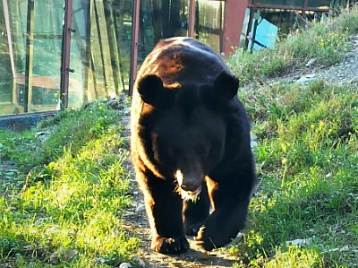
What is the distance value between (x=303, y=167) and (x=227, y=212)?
1.37m

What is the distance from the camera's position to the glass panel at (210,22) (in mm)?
16219

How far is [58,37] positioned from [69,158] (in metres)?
6.15

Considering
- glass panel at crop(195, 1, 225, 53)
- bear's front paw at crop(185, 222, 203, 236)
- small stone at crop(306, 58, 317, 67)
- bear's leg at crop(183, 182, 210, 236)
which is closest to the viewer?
bear's front paw at crop(185, 222, 203, 236)

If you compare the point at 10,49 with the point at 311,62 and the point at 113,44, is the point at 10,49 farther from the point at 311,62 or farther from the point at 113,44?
the point at 311,62

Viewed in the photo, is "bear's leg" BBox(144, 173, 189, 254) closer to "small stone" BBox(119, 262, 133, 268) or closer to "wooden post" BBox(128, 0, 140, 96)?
"small stone" BBox(119, 262, 133, 268)

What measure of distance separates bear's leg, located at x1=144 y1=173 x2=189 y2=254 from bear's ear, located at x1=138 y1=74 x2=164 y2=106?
68cm

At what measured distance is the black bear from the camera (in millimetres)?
4312

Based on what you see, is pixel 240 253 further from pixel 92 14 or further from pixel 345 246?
pixel 92 14

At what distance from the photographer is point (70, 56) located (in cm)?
1305

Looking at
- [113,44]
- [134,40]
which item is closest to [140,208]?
[113,44]

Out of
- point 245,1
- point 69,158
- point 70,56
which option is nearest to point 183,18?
point 245,1

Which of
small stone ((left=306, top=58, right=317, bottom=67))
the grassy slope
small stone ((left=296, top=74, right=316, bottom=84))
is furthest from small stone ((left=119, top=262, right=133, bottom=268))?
small stone ((left=306, top=58, right=317, bottom=67))

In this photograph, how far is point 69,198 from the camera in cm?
563

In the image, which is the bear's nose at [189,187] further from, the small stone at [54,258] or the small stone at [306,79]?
the small stone at [306,79]
